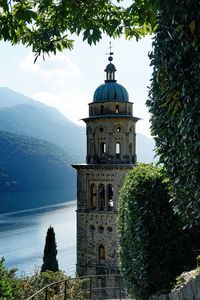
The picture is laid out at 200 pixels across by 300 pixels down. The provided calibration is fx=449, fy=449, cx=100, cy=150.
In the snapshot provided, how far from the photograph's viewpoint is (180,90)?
6008 millimetres

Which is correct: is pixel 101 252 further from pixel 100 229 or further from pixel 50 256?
pixel 50 256

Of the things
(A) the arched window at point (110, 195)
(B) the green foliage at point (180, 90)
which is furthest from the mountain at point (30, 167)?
(B) the green foliage at point (180, 90)

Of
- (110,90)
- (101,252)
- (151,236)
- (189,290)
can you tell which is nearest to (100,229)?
(101,252)

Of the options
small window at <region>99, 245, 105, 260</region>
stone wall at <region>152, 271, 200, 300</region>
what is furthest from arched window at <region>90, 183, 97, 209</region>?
stone wall at <region>152, 271, 200, 300</region>

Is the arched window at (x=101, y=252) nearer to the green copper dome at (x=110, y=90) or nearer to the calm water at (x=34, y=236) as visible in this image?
the green copper dome at (x=110, y=90)

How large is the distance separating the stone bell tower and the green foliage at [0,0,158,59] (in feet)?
94.5

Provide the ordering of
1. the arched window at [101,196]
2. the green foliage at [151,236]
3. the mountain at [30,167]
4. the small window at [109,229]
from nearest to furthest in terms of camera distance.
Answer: the green foliage at [151,236]
the small window at [109,229]
the arched window at [101,196]
the mountain at [30,167]

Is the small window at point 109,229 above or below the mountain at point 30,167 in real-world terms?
below

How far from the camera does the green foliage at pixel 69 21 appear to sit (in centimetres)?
584

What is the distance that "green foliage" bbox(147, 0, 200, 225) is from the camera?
5484 mm

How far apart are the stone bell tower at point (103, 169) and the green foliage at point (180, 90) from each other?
28.0 metres

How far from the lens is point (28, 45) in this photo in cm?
695

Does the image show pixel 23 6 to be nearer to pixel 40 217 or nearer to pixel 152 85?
pixel 152 85

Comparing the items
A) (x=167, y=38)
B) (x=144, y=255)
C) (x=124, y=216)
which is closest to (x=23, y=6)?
(x=167, y=38)
